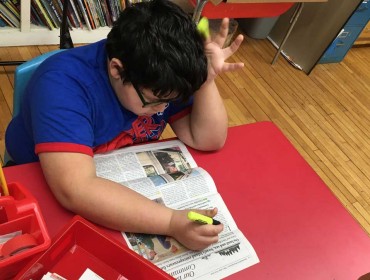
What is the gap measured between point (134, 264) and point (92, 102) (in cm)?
37

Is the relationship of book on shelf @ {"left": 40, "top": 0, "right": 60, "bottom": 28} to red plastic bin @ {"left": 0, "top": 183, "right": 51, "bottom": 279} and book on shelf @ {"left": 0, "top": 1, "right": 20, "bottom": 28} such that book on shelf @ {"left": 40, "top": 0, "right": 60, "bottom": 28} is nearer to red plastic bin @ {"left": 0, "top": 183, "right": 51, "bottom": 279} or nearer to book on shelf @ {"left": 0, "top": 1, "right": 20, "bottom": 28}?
book on shelf @ {"left": 0, "top": 1, "right": 20, "bottom": 28}

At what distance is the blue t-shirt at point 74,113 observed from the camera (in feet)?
2.52

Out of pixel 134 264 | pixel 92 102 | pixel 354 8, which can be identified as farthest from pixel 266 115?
pixel 134 264

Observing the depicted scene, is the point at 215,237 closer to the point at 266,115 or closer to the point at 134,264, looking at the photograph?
the point at 134,264

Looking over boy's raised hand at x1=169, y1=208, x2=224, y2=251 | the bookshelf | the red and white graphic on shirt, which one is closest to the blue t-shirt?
the red and white graphic on shirt

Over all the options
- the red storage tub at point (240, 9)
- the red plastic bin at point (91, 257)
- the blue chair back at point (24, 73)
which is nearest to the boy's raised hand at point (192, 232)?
the red plastic bin at point (91, 257)

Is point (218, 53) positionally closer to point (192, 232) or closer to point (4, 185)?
point (192, 232)

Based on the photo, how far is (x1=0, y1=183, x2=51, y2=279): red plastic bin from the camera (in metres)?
0.56

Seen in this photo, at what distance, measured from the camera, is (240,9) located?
234 centimetres

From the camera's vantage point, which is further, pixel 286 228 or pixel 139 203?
pixel 286 228

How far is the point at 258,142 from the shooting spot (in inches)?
42.8

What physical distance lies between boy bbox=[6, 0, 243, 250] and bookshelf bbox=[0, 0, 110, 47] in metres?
1.53

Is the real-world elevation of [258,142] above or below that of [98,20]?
above

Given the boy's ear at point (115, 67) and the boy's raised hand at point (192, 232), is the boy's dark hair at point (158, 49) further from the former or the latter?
the boy's raised hand at point (192, 232)
